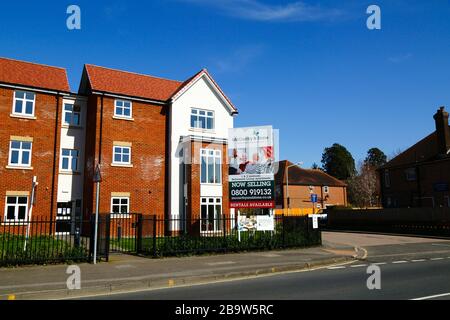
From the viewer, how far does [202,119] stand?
2950cm

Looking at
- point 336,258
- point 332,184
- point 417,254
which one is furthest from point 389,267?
point 332,184

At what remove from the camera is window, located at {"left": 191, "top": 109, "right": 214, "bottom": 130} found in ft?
95.6

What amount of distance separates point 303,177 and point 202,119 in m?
37.3

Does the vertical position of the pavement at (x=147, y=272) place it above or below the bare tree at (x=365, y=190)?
below

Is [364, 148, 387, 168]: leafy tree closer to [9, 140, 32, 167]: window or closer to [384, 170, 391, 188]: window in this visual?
[384, 170, 391, 188]: window

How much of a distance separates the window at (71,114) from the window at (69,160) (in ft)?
6.30

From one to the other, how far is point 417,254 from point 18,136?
905 inches

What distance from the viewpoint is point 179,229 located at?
86.0 feet

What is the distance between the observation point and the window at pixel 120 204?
84.3 feet

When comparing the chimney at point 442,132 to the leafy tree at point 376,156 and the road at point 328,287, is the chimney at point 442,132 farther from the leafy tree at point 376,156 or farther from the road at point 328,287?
the leafy tree at point 376,156

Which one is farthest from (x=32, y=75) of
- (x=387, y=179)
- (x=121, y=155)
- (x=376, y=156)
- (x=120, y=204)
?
(x=376, y=156)

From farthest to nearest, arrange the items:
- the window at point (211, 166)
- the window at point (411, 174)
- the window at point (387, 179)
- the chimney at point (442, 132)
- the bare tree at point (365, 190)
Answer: the bare tree at point (365, 190)
the window at point (387, 179)
the window at point (411, 174)
the chimney at point (442, 132)
the window at point (211, 166)

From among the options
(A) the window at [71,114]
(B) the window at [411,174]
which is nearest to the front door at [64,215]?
(A) the window at [71,114]
